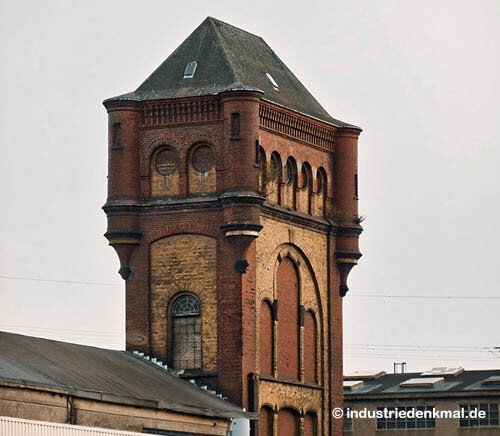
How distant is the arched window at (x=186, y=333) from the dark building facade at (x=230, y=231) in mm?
39

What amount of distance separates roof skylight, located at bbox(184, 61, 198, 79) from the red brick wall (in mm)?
8289

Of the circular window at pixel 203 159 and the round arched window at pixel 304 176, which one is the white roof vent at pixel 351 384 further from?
the circular window at pixel 203 159

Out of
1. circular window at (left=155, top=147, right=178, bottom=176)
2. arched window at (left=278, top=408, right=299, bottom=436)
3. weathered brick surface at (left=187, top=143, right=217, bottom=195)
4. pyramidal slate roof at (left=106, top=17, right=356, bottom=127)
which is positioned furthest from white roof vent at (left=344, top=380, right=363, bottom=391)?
weathered brick surface at (left=187, top=143, right=217, bottom=195)

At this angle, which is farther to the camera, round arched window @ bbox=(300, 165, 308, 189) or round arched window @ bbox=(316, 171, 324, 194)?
round arched window @ bbox=(316, 171, 324, 194)

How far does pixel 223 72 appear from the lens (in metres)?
81.6

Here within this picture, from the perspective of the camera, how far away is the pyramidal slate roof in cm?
8125

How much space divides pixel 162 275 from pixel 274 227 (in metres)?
4.92

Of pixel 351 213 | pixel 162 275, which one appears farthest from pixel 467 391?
pixel 162 275

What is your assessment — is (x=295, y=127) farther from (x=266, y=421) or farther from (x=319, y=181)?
(x=266, y=421)

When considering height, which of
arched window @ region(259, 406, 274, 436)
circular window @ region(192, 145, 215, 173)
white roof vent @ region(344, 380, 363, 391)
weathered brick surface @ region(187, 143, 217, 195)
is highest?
circular window @ region(192, 145, 215, 173)

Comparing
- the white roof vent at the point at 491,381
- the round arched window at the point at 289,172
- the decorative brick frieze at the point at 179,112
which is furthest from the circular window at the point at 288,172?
the white roof vent at the point at 491,381

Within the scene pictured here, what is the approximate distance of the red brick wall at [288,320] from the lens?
268 feet

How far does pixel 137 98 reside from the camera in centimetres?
8131

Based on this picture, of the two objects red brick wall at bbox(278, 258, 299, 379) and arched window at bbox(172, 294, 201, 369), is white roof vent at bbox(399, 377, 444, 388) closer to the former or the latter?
red brick wall at bbox(278, 258, 299, 379)
